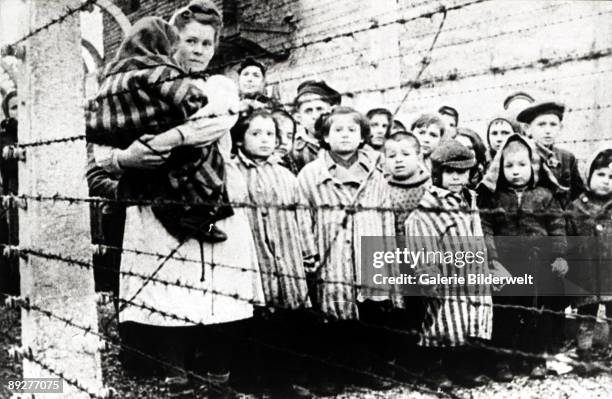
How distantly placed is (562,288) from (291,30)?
5.60ft

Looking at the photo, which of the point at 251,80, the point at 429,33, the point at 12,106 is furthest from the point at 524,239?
the point at 12,106

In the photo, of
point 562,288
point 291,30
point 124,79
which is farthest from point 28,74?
point 562,288

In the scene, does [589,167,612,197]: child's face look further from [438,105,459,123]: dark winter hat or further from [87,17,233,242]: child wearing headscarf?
[87,17,233,242]: child wearing headscarf

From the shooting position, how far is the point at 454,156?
305 centimetres

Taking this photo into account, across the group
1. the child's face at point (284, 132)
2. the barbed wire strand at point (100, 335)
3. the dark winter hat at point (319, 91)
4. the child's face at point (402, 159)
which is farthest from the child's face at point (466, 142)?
the barbed wire strand at point (100, 335)

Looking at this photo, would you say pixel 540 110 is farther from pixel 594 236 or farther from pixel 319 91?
pixel 319 91

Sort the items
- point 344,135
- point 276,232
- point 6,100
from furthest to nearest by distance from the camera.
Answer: point 6,100, point 276,232, point 344,135

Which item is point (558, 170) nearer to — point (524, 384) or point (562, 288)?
point (562, 288)

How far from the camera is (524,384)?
3.15 meters

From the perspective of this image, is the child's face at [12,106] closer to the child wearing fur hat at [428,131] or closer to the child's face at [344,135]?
the child's face at [344,135]

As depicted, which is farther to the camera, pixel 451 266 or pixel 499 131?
pixel 499 131

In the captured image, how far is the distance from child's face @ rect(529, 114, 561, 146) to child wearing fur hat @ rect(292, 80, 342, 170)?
0.88 meters

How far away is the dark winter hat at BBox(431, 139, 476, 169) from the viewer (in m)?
3.04

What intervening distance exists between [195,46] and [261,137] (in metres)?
0.59
